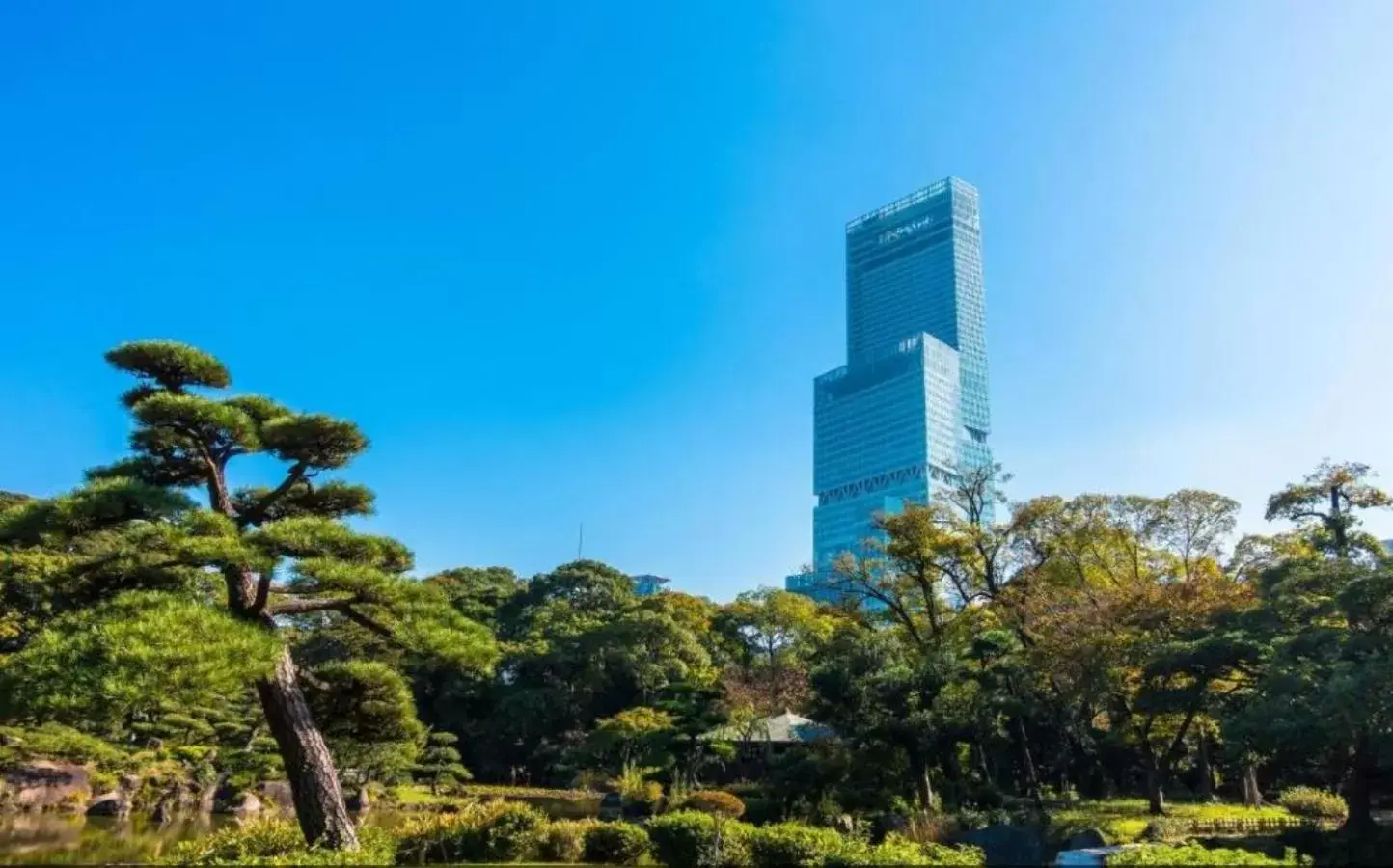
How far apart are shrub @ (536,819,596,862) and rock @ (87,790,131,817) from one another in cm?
1366

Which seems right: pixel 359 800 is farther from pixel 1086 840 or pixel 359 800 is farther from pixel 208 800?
pixel 1086 840

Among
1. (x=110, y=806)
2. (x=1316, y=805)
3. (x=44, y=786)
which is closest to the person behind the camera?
(x=1316, y=805)

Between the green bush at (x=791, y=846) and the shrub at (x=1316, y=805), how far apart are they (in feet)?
32.6

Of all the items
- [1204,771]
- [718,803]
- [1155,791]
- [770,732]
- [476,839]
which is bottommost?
[718,803]

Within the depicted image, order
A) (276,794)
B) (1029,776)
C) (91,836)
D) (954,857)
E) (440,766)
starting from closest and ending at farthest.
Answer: (954,857) → (91,836) → (1029,776) → (276,794) → (440,766)

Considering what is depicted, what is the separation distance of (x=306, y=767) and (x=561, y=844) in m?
3.59

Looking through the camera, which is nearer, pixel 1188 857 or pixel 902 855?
pixel 1188 857

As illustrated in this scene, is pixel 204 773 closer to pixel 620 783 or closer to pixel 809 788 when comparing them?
pixel 620 783

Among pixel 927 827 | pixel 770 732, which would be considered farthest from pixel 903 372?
pixel 927 827

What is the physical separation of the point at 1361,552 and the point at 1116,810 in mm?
7281

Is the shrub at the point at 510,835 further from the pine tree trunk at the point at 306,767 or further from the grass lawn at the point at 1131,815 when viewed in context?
the grass lawn at the point at 1131,815

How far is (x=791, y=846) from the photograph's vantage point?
8.32 m

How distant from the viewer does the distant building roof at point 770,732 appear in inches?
819

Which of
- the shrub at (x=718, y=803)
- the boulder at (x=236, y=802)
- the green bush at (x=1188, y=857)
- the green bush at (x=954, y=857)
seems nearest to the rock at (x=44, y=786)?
the boulder at (x=236, y=802)
